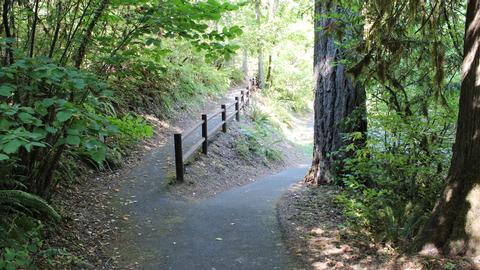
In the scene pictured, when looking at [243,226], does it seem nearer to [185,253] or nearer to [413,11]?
[185,253]

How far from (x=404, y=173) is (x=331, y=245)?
1.47 metres

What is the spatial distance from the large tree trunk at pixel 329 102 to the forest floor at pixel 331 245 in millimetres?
1285

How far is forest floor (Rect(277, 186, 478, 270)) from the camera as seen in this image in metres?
4.48

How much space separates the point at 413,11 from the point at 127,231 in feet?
17.0

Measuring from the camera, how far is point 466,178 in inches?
167

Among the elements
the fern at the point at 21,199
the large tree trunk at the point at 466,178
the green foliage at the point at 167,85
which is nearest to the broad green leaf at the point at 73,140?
the fern at the point at 21,199

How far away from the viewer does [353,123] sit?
327 inches

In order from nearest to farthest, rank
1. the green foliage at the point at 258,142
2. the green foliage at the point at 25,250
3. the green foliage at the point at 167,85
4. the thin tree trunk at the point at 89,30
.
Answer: the green foliage at the point at 25,250 < the thin tree trunk at the point at 89,30 < the green foliage at the point at 167,85 < the green foliage at the point at 258,142

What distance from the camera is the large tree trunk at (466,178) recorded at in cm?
417

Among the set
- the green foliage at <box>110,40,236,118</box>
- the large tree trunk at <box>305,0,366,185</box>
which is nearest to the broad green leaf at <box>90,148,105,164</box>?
the green foliage at <box>110,40,236,118</box>

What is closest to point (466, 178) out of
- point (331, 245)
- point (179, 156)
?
point (331, 245)

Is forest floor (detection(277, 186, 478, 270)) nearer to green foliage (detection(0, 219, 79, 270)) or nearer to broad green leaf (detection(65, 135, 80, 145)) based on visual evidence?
green foliage (detection(0, 219, 79, 270))

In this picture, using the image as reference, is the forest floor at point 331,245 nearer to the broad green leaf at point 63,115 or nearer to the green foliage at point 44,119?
the green foliage at point 44,119

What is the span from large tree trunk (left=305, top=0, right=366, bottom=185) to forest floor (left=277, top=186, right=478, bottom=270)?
128cm
